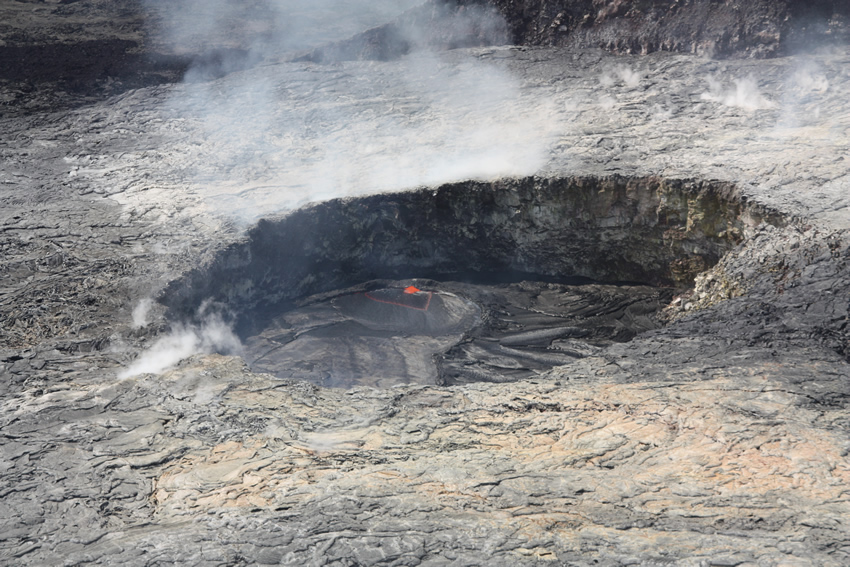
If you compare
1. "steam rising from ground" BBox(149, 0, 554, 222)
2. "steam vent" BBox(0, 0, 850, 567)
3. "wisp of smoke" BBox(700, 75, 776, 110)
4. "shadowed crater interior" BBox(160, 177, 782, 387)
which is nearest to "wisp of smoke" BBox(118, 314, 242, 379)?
"steam vent" BBox(0, 0, 850, 567)

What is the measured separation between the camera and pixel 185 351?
604 cm

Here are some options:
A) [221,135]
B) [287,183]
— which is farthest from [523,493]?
[221,135]

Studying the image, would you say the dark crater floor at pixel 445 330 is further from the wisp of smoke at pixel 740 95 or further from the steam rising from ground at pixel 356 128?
the wisp of smoke at pixel 740 95

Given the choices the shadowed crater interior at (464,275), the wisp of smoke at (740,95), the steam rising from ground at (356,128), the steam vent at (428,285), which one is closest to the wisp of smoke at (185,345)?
the steam vent at (428,285)

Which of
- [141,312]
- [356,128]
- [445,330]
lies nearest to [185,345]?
[141,312]

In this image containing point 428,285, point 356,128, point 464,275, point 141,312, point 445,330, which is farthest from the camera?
point 356,128

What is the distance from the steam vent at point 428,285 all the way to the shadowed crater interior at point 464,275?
0.04 m

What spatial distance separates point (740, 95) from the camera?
8.51m

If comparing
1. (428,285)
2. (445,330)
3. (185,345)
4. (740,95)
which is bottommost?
(445,330)

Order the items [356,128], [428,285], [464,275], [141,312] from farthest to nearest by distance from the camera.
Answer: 1. [356,128]
2. [464,275]
3. [428,285]
4. [141,312]

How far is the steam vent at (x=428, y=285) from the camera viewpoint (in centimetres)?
382

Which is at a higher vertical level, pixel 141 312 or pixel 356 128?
pixel 356 128

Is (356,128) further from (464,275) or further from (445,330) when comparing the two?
(445,330)

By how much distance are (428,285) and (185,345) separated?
3.15 m
